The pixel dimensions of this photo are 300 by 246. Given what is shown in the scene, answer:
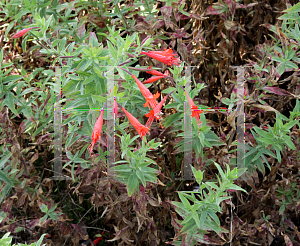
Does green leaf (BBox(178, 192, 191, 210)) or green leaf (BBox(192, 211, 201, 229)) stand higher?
green leaf (BBox(178, 192, 191, 210))

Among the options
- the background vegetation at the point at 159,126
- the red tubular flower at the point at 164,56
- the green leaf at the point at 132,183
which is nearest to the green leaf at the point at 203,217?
the background vegetation at the point at 159,126

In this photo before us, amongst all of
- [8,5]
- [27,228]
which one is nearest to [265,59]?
[8,5]

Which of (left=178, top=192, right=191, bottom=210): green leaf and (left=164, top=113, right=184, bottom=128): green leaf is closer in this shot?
(left=178, top=192, right=191, bottom=210): green leaf

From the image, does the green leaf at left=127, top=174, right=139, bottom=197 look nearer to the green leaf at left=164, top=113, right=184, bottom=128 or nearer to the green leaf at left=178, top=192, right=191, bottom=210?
the green leaf at left=178, top=192, right=191, bottom=210

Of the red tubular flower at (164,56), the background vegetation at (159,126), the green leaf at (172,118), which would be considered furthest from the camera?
the green leaf at (172,118)

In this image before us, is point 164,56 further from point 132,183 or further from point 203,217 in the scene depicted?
point 203,217

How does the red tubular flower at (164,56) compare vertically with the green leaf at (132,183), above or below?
above

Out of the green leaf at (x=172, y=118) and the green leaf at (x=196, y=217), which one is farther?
the green leaf at (x=172, y=118)

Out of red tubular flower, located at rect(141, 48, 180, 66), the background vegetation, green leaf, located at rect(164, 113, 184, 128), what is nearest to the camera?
red tubular flower, located at rect(141, 48, 180, 66)

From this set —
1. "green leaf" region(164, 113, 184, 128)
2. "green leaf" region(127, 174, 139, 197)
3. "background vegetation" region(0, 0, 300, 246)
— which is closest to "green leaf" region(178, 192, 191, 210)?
"background vegetation" region(0, 0, 300, 246)

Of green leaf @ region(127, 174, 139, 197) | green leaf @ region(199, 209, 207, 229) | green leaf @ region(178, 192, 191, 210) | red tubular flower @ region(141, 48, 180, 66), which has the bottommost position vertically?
green leaf @ region(199, 209, 207, 229)

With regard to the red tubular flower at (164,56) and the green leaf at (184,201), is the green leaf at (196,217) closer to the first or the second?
the green leaf at (184,201)

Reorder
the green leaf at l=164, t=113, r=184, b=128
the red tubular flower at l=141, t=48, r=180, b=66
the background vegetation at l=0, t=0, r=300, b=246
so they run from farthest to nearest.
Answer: the green leaf at l=164, t=113, r=184, b=128
the background vegetation at l=0, t=0, r=300, b=246
the red tubular flower at l=141, t=48, r=180, b=66

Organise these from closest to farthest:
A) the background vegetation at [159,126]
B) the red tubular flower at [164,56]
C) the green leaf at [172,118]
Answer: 1. the red tubular flower at [164,56]
2. the background vegetation at [159,126]
3. the green leaf at [172,118]
